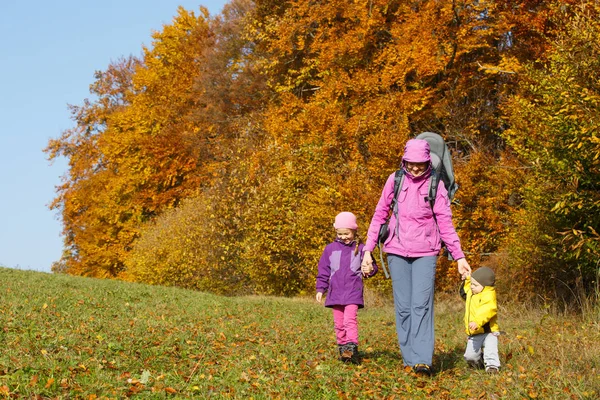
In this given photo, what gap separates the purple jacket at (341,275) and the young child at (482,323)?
51.9 inches

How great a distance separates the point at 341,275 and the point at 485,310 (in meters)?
1.76

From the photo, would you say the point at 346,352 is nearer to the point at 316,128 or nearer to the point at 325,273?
the point at 325,273

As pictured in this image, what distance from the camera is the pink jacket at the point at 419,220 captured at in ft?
25.6

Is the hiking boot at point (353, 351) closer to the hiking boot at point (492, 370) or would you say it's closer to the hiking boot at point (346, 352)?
the hiking boot at point (346, 352)

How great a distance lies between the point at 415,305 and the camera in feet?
25.8

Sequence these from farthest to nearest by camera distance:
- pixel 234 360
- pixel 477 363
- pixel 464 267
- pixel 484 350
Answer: pixel 477 363 < pixel 234 360 < pixel 484 350 < pixel 464 267

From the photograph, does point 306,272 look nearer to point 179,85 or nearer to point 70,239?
point 179,85

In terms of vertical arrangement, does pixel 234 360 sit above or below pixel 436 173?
below

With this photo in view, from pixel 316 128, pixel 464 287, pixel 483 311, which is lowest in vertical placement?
pixel 483 311

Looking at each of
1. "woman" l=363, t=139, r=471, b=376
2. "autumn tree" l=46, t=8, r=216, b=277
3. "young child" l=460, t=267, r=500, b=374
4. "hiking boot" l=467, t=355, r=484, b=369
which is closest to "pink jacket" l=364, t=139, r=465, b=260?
"woman" l=363, t=139, r=471, b=376

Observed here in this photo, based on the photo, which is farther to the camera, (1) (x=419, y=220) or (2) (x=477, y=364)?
(2) (x=477, y=364)

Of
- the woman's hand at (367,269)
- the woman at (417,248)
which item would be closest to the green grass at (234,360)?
the woman at (417,248)

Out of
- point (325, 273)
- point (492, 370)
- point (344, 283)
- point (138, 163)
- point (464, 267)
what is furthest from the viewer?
point (138, 163)

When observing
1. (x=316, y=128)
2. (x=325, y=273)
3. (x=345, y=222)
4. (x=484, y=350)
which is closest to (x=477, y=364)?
(x=484, y=350)
